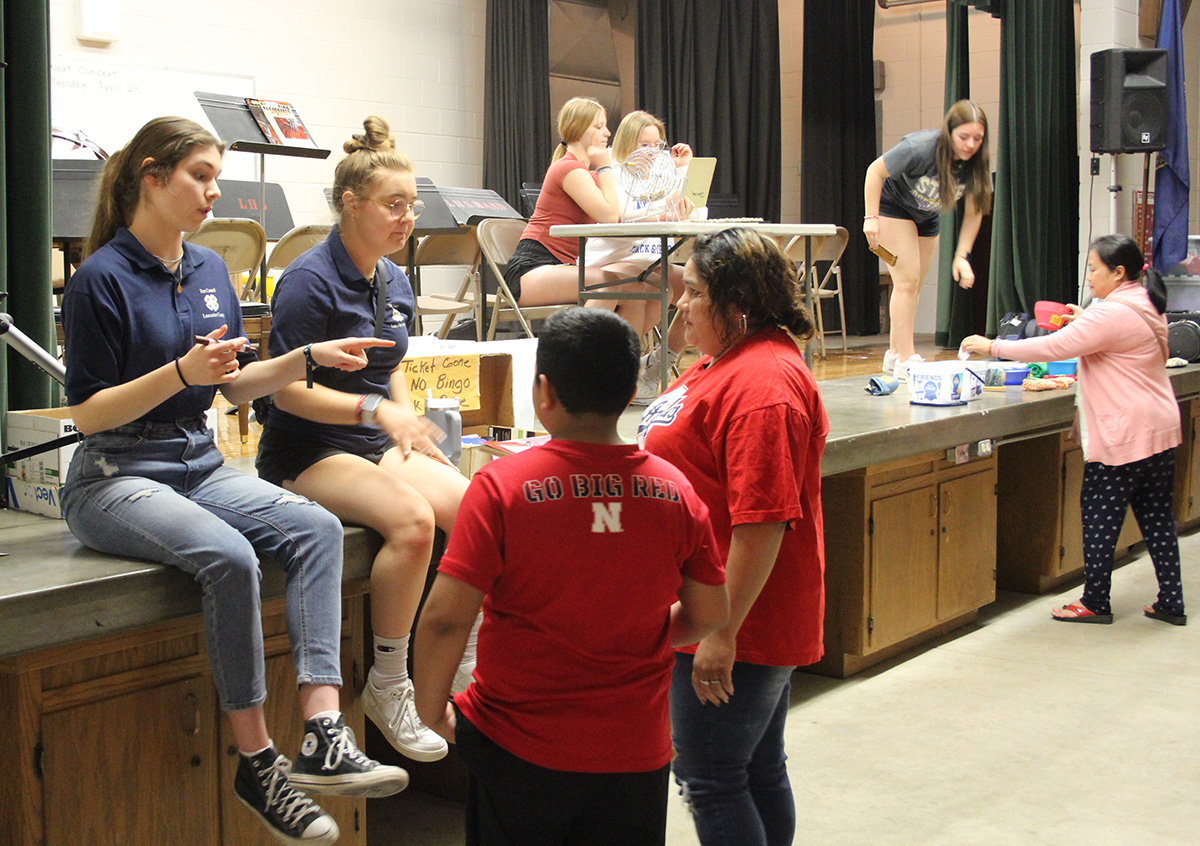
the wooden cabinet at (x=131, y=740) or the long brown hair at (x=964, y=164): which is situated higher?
the long brown hair at (x=964, y=164)

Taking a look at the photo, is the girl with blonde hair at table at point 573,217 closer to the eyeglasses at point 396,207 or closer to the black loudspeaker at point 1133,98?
the eyeglasses at point 396,207

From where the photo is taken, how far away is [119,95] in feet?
22.8

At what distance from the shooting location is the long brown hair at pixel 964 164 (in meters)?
4.70

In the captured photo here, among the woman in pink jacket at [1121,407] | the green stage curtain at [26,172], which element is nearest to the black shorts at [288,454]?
the green stage curtain at [26,172]

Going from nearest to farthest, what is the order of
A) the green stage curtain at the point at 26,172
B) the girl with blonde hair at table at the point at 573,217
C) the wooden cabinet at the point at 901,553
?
1. the green stage curtain at the point at 26,172
2. the wooden cabinet at the point at 901,553
3. the girl with blonde hair at table at the point at 573,217

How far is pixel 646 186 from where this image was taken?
403 cm

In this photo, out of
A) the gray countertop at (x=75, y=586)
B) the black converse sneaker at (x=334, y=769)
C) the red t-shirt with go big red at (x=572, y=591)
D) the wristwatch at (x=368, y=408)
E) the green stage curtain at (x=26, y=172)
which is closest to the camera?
the red t-shirt with go big red at (x=572, y=591)

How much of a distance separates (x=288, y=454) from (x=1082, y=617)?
310 cm

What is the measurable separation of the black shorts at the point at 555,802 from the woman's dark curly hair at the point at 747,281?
0.73 m

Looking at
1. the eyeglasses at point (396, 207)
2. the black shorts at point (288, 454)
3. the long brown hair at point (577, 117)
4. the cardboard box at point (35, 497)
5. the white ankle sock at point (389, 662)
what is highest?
the long brown hair at point (577, 117)

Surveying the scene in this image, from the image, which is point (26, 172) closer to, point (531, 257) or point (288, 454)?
point (288, 454)

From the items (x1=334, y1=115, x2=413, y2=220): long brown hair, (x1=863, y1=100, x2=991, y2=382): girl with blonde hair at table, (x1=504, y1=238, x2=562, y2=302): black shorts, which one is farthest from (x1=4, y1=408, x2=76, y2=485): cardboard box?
(x1=863, y1=100, x2=991, y2=382): girl with blonde hair at table

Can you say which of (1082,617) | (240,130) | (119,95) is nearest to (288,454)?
(1082,617)

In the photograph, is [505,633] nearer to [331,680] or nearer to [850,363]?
[331,680]
